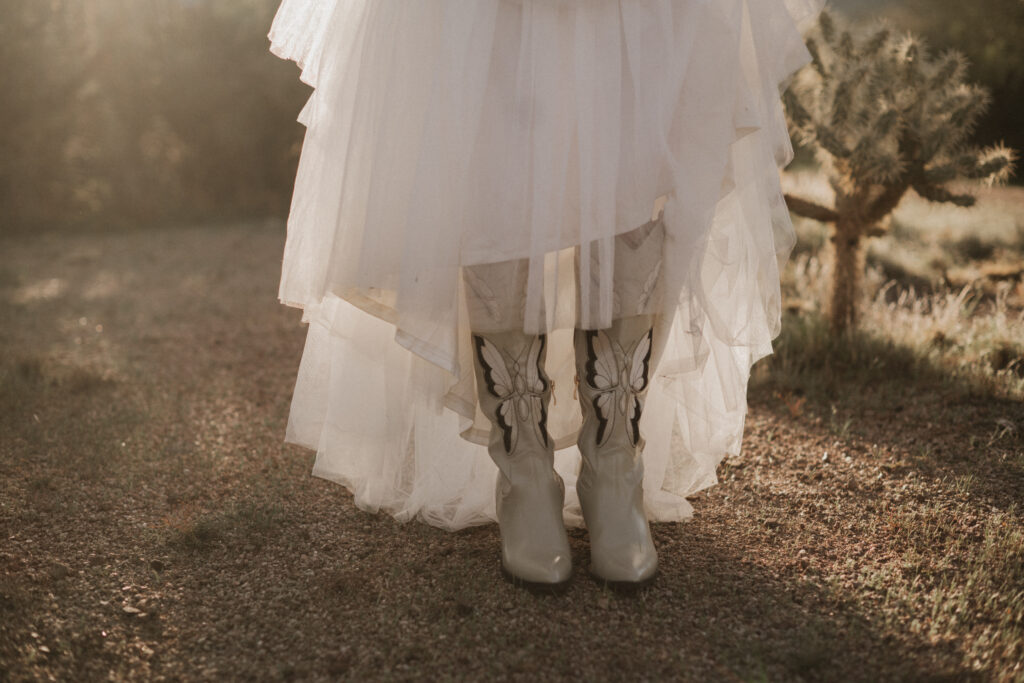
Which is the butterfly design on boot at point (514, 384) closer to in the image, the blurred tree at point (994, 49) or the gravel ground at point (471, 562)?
the gravel ground at point (471, 562)

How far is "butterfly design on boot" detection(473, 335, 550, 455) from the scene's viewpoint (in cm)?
139

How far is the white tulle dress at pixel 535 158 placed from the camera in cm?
126

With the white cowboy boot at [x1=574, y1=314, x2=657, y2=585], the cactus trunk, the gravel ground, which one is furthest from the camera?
the cactus trunk

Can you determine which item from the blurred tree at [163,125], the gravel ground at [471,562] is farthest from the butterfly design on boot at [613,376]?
the blurred tree at [163,125]

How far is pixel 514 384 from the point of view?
1.40 m

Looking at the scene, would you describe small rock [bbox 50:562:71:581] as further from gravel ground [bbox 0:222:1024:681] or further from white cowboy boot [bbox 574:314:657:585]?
white cowboy boot [bbox 574:314:657:585]

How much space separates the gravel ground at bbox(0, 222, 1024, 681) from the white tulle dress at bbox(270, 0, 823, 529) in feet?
1.30

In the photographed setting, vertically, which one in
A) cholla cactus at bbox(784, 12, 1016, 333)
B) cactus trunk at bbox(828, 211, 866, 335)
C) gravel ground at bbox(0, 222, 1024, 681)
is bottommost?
gravel ground at bbox(0, 222, 1024, 681)

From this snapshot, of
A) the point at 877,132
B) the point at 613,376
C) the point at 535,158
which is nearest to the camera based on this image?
the point at 535,158

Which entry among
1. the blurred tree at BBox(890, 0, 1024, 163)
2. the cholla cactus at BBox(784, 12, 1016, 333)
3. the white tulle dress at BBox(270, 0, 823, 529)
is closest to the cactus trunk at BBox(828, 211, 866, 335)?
the cholla cactus at BBox(784, 12, 1016, 333)

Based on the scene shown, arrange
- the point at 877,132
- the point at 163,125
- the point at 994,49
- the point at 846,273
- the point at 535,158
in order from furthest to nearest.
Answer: the point at 163,125
the point at 994,49
the point at 846,273
the point at 877,132
the point at 535,158

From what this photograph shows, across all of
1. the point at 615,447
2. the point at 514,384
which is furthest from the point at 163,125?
the point at 615,447

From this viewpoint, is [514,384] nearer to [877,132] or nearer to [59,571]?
[59,571]

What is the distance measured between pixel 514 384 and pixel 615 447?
234mm
